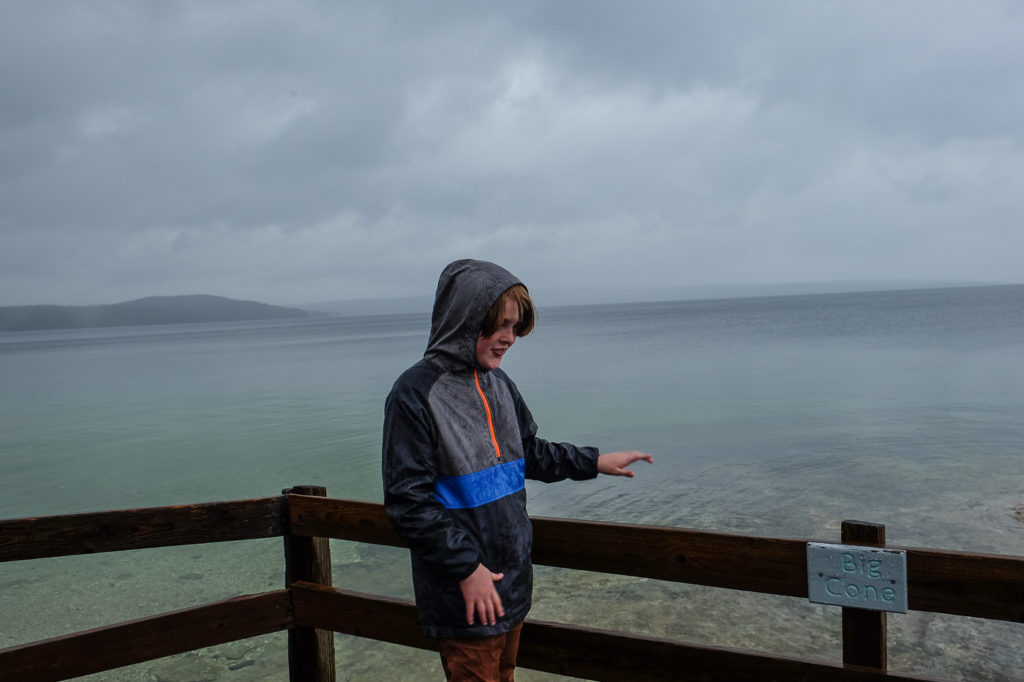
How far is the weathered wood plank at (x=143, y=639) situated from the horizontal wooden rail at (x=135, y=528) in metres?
0.31

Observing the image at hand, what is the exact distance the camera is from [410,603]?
3.24m

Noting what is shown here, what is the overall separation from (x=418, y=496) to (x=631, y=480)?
41.1 ft

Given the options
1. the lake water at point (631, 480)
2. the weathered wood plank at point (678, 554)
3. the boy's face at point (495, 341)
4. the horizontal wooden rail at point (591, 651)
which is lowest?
the lake water at point (631, 480)

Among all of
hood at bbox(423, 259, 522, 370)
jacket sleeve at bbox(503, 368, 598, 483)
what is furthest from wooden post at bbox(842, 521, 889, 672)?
hood at bbox(423, 259, 522, 370)

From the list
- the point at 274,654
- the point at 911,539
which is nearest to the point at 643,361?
the point at 911,539

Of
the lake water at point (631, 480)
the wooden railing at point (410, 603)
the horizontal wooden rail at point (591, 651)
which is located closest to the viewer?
the wooden railing at point (410, 603)

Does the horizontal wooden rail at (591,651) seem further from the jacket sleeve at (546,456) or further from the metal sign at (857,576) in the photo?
the jacket sleeve at (546,456)

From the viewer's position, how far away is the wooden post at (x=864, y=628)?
8.27ft

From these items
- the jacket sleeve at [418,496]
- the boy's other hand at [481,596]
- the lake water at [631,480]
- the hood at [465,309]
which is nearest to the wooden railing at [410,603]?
the boy's other hand at [481,596]

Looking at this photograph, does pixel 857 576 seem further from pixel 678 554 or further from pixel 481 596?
pixel 481 596

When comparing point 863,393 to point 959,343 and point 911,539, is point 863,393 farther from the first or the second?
point 959,343

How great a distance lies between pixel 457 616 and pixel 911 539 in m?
9.30

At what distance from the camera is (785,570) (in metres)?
2.69

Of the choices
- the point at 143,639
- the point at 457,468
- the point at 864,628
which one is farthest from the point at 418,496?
the point at 143,639
